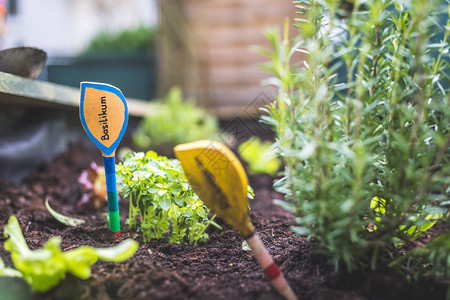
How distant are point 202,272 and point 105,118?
1.92 feet

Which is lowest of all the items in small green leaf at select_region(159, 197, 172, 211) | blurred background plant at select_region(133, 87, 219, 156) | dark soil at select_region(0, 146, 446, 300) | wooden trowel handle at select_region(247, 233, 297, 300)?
blurred background plant at select_region(133, 87, 219, 156)

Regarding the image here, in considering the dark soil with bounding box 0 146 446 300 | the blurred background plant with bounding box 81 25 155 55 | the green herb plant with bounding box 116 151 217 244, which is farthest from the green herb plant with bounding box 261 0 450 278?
the blurred background plant with bounding box 81 25 155 55

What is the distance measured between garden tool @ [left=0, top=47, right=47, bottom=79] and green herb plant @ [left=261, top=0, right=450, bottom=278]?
1.13 meters

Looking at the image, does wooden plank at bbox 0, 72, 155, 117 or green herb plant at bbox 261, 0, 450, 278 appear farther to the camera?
wooden plank at bbox 0, 72, 155, 117

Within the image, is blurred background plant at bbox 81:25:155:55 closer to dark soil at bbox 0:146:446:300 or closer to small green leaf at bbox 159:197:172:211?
dark soil at bbox 0:146:446:300

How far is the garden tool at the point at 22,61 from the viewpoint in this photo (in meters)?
1.43

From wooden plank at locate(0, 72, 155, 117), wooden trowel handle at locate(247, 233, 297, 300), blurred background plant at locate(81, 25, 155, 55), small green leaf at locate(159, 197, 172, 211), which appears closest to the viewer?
wooden trowel handle at locate(247, 233, 297, 300)

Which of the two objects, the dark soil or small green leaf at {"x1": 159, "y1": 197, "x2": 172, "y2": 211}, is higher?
small green leaf at {"x1": 159, "y1": 197, "x2": 172, "y2": 211}

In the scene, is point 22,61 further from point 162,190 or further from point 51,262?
point 51,262

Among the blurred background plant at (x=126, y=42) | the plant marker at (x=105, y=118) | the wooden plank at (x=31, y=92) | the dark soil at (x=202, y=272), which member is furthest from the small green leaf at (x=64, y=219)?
the blurred background plant at (x=126, y=42)

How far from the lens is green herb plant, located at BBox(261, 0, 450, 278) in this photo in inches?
31.3

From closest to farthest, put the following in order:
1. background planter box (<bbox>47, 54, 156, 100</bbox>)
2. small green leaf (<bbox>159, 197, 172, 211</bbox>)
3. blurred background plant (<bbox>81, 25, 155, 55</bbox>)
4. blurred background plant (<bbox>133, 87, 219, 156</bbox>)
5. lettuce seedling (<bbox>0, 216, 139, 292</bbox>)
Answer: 1. lettuce seedling (<bbox>0, 216, 139, 292</bbox>)
2. small green leaf (<bbox>159, 197, 172, 211</bbox>)
3. blurred background plant (<bbox>133, 87, 219, 156</bbox>)
4. background planter box (<bbox>47, 54, 156, 100</bbox>)
5. blurred background plant (<bbox>81, 25, 155, 55</bbox>)

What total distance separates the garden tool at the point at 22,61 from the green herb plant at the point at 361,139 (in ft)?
3.72

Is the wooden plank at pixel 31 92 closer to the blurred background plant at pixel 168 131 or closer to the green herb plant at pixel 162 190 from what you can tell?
the green herb plant at pixel 162 190
